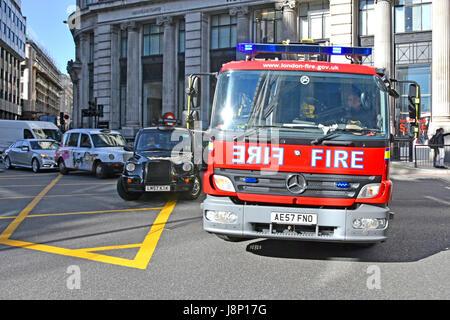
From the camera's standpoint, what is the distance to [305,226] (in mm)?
4906

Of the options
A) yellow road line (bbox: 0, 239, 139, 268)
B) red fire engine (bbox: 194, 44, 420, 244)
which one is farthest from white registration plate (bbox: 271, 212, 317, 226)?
yellow road line (bbox: 0, 239, 139, 268)

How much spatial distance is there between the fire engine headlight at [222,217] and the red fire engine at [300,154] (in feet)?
0.04

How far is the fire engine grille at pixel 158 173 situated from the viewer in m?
9.52

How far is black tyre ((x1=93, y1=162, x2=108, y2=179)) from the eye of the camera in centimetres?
1498

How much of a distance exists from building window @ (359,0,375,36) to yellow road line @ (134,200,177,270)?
20.7 meters

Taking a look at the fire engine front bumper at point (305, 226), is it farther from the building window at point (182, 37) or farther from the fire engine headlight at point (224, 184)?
the building window at point (182, 37)

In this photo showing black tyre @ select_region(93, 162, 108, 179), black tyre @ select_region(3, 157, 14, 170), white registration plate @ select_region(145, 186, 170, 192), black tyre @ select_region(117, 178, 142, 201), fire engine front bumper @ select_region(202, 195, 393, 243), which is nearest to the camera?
fire engine front bumper @ select_region(202, 195, 393, 243)

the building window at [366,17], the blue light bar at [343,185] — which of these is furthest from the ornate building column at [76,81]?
the blue light bar at [343,185]

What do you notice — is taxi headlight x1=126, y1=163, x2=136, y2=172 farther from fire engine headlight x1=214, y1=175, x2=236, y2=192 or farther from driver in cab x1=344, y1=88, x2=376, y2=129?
driver in cab x1=344, y1=88, x2=376, y2=129

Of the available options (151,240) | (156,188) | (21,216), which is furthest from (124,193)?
(151,240)

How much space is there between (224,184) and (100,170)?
35.2ft

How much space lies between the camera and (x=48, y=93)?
126438mm

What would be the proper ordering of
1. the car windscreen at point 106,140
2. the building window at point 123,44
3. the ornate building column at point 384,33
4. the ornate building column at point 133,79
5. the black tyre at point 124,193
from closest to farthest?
the black tyre at point 124,193 < the car windscreen at point 106,140 < the ornate building column at point 384,33 < the ornate building column at point 133,79 < the building window at point 123,44
